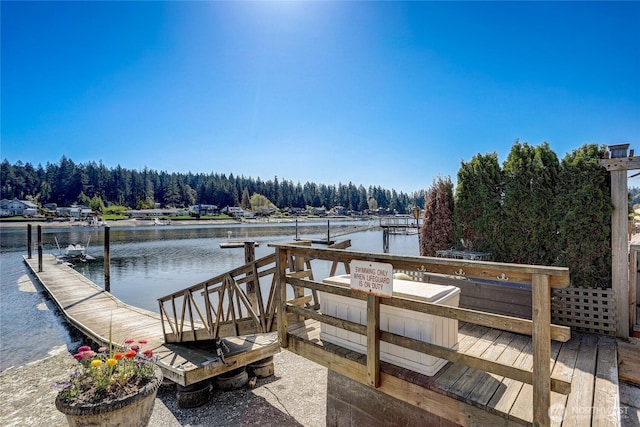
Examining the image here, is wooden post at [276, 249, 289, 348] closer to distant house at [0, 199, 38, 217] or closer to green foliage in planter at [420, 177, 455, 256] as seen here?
green foliage in planter at [420, 177, 455, 256]

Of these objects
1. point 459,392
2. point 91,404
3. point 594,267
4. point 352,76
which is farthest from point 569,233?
point 352,76

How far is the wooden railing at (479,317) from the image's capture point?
6.08 ft

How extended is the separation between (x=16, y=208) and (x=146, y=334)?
101 metres

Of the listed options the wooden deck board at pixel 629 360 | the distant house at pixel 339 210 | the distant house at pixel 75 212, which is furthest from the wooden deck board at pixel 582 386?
the distant house at pixel 339 210

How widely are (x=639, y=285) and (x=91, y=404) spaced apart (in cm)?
866

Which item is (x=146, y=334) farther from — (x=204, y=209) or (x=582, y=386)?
(x=204, y=209)

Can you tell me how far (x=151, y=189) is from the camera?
319ft

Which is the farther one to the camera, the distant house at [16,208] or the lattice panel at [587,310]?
the distant house at [16,208]

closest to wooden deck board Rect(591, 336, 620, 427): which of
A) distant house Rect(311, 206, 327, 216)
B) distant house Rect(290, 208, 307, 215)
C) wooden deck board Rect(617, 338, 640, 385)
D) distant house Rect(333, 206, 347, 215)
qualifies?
wooden deck board Rect(617, 338, 640, 385)

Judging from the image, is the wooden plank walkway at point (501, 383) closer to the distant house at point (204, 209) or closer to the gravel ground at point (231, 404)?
the gravel ground at point (231, 404)

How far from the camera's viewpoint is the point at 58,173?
89.5m

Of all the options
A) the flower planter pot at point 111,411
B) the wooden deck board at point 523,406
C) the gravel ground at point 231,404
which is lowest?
the gravel ground at point 231,404

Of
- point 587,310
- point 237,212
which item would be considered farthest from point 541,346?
point 237,212

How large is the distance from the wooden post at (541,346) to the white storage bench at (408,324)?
2.58 ft
